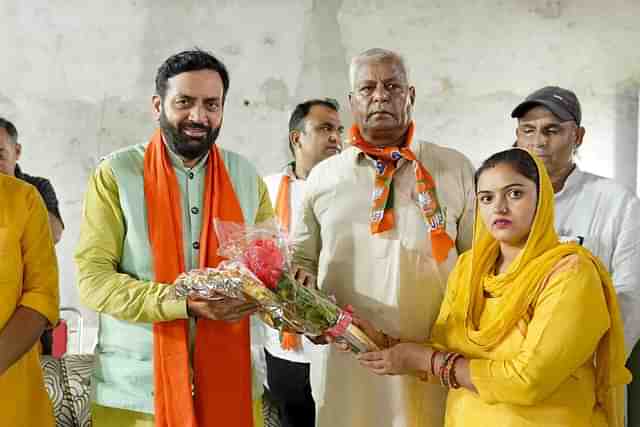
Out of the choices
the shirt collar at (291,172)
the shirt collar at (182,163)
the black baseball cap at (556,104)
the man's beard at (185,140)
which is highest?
the black baseball cap at (556,104)

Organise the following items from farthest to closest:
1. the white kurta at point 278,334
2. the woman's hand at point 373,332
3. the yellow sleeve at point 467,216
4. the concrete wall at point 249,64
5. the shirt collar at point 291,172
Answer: the concrete wall at point 249,64 < the shirt collar at point 291,172 < the white kurta at point 278,334 < the yellow sleeve at point 467,216 < the woman's hand at point 373,332

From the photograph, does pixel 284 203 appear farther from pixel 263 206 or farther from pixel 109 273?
pixel 109 273

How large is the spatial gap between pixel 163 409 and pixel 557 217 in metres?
1.67

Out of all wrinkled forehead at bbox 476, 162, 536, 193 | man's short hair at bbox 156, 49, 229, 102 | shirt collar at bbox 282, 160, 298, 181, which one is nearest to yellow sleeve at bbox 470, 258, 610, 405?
wrinkled forehead at bbox 476, 162, 536, 193

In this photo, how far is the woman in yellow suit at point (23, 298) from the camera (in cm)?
214

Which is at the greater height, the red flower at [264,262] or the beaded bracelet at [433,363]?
the red flower at [264,262]

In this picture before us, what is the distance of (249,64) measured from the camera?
5.85 m

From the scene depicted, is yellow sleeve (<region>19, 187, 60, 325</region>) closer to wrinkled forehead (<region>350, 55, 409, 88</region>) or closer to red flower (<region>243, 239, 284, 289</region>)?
red flower (<region>243, 239, 284, 289</region>)

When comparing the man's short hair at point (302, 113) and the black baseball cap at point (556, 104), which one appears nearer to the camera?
the black baseball cap at point (556, 104)

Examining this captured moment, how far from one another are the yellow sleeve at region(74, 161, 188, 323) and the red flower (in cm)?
26

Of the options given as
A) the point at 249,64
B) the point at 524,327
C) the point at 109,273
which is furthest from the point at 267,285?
the point at 249,64

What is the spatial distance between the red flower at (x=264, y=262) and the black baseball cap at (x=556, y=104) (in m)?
1.45

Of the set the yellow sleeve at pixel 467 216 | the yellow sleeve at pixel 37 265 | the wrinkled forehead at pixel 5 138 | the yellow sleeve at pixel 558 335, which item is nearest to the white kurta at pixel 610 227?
the yellow sleeve at pixel 467 216

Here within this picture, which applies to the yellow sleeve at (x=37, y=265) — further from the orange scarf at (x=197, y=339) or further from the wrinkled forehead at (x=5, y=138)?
the wrinkled forehead at (x=5, y=138)
